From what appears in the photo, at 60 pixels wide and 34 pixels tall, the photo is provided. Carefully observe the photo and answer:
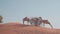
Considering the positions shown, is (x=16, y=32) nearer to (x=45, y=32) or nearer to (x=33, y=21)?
(x=45, y=32)

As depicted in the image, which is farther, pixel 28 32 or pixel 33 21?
pixel 33 21

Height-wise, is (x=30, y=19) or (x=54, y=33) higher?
(x=30, y=19)

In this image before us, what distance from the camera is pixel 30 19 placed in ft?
49.6

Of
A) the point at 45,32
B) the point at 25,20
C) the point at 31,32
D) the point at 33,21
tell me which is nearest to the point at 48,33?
the point at 45,32

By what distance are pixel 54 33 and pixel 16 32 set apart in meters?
2.45

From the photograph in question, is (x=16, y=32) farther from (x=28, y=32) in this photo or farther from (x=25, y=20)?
(x=25, y=20)

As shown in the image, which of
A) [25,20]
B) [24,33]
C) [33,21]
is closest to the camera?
[24,33]

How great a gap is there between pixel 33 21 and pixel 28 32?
5.02m

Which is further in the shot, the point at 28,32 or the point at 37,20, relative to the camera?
the point at 37,20

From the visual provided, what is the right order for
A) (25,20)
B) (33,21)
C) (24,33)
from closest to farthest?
(24,33), (33,21), (25,20)

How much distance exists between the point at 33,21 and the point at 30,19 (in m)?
0.62

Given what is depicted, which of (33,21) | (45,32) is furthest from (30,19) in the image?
(45,32)

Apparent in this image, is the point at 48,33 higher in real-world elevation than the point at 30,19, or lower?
lower

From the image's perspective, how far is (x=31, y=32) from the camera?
970 cm
